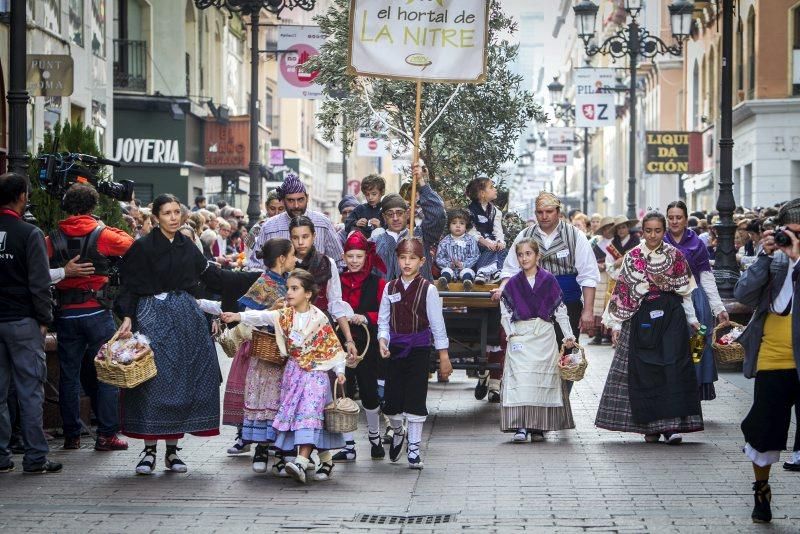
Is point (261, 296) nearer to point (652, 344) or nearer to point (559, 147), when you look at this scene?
point (652, 344)

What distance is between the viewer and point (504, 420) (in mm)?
11570

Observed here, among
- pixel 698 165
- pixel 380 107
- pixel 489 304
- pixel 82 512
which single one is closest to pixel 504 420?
pixel 489 304

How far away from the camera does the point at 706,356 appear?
513 inches

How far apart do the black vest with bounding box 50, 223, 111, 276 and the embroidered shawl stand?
5.46ft

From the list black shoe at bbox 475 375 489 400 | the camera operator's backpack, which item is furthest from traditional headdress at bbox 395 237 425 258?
black shoe at bbox 475 375 489 400

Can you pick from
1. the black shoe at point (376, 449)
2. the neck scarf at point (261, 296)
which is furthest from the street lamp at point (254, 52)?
the neck scarf at point (261, 296)

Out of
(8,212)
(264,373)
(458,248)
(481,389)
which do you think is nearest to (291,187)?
(264,373)

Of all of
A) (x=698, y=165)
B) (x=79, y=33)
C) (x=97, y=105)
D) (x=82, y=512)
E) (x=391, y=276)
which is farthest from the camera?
(x=698, y=165)

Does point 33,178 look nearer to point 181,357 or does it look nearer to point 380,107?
point 181,357

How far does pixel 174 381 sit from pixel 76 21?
54.1ft

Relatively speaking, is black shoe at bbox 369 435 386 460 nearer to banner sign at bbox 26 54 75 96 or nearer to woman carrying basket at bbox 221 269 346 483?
woman carrying basket at bbox 221 269 346 483

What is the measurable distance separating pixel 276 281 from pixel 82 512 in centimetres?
239

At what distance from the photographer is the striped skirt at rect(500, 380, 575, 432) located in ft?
37.9

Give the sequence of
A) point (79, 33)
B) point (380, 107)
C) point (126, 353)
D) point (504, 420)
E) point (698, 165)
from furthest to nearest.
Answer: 1. point (698, 165)
2. point (79, 33)
3. point (380, 107)
4. point (504, 420)
5. point (126, 353)
